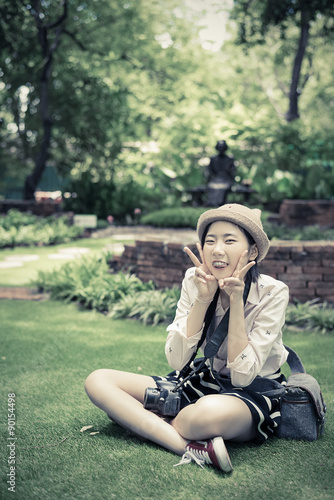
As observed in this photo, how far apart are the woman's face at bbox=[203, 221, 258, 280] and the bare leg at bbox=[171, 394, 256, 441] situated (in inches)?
21.8

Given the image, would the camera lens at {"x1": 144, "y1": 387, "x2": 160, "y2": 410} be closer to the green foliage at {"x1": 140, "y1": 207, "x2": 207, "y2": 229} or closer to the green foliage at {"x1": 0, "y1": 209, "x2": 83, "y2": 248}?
the green foliage at {"x1": 0, "y1": 209, "x2": 83, "y2": 248}

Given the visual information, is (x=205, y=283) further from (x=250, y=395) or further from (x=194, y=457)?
(x=194, y=457)

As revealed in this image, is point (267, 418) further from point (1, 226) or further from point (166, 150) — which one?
point (166, 150)

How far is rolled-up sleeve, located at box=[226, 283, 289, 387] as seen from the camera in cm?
228

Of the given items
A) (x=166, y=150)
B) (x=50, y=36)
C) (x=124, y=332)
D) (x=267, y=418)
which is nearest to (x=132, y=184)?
(x=166, y=150)

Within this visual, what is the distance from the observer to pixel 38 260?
8.50 m

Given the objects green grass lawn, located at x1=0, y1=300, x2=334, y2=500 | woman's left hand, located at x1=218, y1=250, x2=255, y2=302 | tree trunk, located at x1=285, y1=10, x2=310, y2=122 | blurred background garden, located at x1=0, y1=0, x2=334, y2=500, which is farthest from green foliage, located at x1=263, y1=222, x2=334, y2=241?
tree trunk, located at x1=285, y1=10, x2=310, y2=122

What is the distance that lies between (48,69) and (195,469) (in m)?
13.8

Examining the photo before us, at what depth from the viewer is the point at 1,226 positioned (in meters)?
11.0

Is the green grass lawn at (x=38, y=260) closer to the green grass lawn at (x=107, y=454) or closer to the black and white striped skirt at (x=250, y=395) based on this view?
the green grass lawn at (x=107, y=454)

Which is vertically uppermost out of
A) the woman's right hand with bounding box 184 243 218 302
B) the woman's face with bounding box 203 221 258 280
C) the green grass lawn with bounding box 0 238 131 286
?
the woman's face with bounding box 203 221 258 280

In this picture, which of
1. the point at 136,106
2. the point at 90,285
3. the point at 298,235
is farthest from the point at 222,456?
the point at 136,106

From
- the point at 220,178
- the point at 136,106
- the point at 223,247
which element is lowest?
the point at 223,247

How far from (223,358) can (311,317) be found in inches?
94.7
